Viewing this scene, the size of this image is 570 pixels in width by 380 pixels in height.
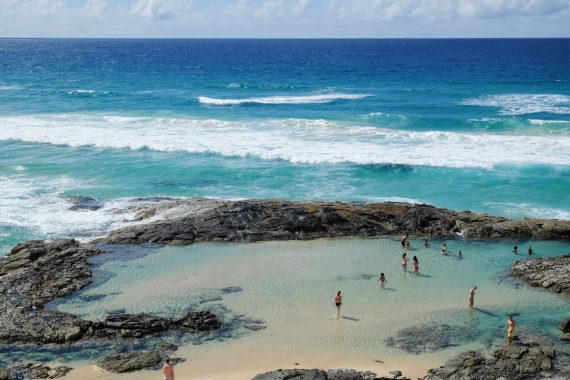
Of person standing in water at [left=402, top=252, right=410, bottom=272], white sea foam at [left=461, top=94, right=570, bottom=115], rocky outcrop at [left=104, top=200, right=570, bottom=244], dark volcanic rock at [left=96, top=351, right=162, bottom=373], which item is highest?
white sea foam at [left=461, top=94, right=570, bottom=115]

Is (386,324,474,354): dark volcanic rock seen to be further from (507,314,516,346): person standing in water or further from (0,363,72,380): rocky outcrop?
(0,363,72,380): rocky outcrop

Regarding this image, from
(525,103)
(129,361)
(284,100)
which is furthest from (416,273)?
(284,100)

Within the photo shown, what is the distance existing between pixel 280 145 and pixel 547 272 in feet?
89.1

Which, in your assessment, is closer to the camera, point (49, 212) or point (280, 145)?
point (49, 212)

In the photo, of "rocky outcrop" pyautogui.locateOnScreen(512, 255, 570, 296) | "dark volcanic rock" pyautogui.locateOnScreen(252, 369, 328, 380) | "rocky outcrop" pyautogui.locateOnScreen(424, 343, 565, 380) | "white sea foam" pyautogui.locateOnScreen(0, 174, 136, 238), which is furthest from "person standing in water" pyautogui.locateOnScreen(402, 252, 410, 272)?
"white sea foam" pyautogui.locateOnScreen(0, 174, 136, 238)

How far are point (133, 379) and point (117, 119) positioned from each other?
4521 cm

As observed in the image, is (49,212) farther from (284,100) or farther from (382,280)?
(284,100)

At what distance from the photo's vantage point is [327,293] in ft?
78.8

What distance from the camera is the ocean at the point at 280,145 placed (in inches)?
1483

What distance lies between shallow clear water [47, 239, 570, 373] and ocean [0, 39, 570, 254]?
7.20 metres

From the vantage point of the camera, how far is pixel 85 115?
206ft

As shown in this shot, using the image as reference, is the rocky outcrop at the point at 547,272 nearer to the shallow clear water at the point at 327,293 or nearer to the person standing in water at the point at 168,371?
the shallow clear water at the point at 327,293

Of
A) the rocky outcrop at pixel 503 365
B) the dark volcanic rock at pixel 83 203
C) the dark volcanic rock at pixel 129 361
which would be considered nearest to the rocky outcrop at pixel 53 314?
the dark volcanic rock at pixel 129 361

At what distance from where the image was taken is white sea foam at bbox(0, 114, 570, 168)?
45219 mm
